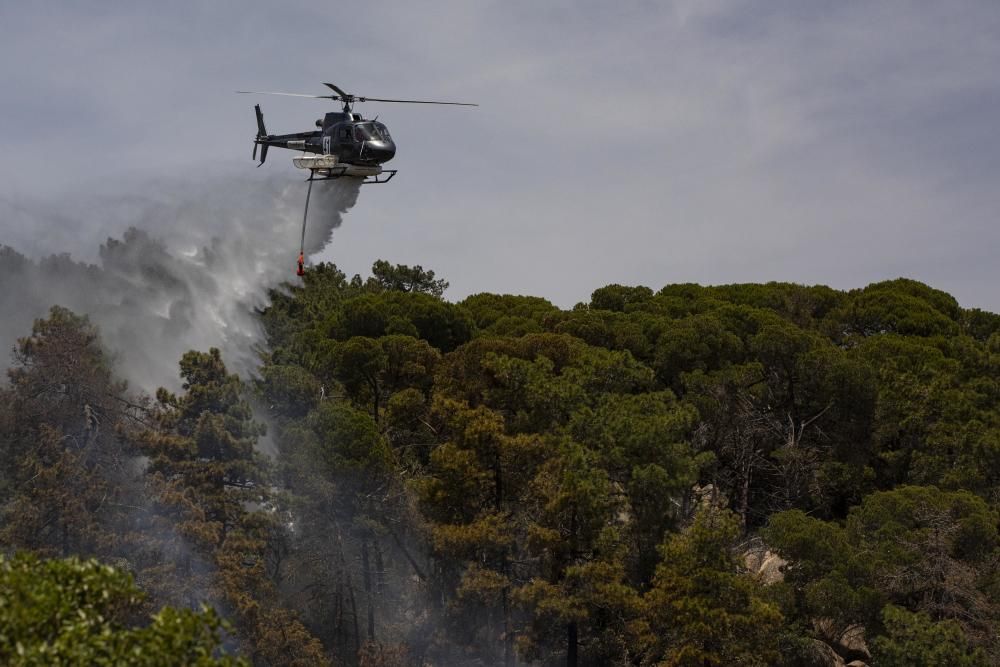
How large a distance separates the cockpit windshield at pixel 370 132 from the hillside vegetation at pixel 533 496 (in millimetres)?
8081

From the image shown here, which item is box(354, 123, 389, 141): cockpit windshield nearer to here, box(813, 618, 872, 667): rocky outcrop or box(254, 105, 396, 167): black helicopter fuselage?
box(254, 105, 396, 167): black helicopter fuselage

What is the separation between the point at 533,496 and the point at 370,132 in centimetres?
1228

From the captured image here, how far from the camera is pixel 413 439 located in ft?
147

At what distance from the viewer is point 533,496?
38.3 m

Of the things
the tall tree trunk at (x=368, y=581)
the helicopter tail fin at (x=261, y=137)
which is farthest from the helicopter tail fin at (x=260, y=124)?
the tall tree trunk at (x=368, y=581)

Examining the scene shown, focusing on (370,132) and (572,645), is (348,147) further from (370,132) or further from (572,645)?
(572,645)

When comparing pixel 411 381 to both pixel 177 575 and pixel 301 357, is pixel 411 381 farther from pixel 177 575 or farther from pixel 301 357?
pixel 177 575

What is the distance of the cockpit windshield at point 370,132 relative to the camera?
124 ft

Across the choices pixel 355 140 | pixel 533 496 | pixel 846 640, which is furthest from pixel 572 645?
pixel 355 140

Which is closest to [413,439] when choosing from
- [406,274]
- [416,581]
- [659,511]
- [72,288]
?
[416,581]

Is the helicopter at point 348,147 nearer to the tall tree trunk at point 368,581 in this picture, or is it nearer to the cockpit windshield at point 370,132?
the cockpit windshield at point 370,132

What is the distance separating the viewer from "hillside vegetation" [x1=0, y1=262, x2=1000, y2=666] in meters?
36.1

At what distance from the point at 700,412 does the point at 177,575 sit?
19340 mm

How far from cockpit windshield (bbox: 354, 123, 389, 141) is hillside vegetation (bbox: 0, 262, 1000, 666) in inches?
318
